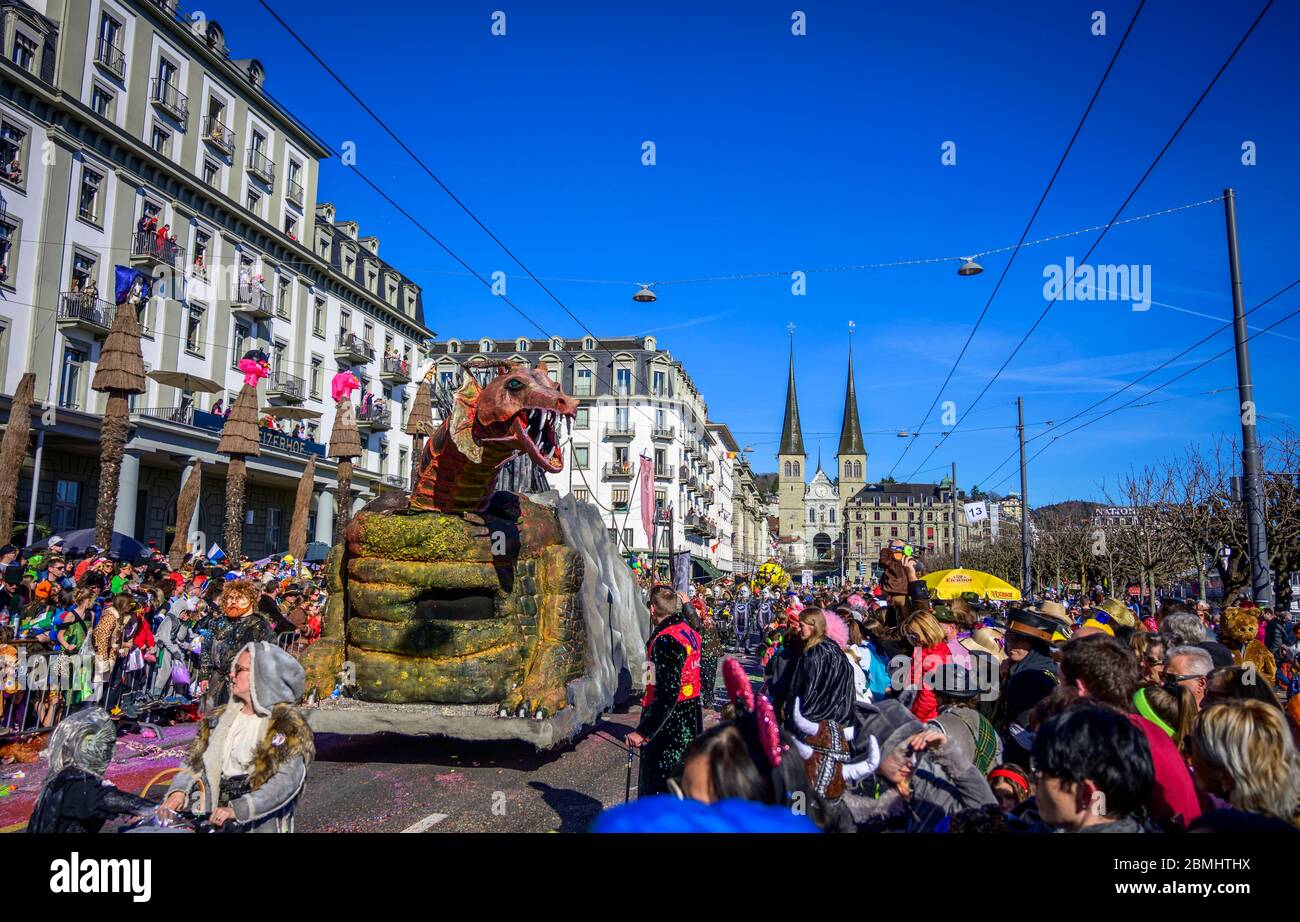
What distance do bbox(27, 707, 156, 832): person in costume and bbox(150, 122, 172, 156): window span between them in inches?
1211

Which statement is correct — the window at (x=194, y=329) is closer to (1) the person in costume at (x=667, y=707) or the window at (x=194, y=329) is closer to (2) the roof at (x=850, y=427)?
(1) the person in costume at (x=667, y=707)

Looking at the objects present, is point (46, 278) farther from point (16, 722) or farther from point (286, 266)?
point (16, 722)

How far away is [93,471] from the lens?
26.0 m

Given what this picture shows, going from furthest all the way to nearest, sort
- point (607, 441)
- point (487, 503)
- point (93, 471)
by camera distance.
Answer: point (607, 441) → point (93, 471) → point (487, 503)

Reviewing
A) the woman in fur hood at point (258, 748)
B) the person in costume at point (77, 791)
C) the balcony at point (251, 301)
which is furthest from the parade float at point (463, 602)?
the balcony at point (251, 301)

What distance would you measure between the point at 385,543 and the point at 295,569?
1440 cm

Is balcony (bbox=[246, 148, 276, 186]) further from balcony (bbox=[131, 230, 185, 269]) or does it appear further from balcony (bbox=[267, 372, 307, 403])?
balcony (bbox=[267, 372, 307, 403])

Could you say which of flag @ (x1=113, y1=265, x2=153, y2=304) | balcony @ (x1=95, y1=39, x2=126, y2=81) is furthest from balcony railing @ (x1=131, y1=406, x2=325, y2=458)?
balcony @ (x1=95, y1=39, x2=126, y2=81)

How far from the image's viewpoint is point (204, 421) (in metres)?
27.5

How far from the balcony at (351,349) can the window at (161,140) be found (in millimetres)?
11223

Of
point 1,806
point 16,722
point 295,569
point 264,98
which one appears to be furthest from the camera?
point 264,98

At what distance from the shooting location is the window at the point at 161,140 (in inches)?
1120
